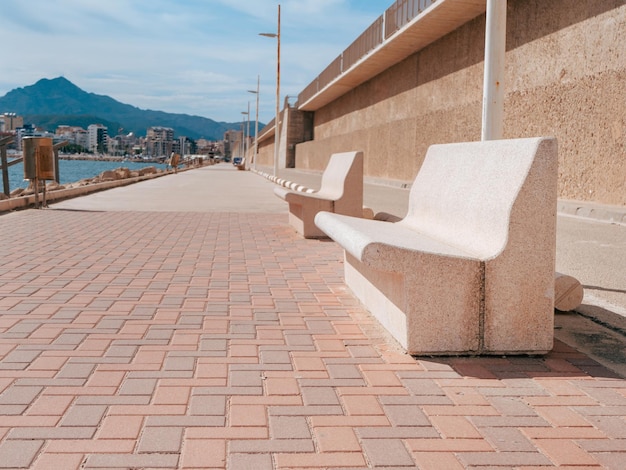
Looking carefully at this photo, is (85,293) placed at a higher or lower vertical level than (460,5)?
lower

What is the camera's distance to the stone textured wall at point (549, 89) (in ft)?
43.7

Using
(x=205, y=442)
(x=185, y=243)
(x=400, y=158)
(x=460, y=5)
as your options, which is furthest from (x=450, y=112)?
(x=205, y=442)

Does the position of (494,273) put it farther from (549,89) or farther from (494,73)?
(549,89)

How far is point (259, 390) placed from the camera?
121 inches

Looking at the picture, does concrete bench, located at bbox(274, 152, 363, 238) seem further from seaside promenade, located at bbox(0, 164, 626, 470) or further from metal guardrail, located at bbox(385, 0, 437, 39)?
metal guardrail, located at bbox(385, 0, 437, 39)

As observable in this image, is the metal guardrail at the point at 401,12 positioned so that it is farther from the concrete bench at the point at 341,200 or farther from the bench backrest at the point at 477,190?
the bench backrest at the point at 477,190

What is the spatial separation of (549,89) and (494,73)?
10710mm

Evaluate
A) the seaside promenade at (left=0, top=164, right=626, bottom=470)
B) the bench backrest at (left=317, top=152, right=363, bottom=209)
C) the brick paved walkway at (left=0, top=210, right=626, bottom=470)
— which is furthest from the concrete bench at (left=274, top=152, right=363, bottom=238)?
the brick paved walkway at (left=0, top=210, right=626, bottom=470)

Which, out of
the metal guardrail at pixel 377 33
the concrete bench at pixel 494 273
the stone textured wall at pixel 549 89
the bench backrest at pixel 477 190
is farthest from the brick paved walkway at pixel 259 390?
the metal guardrail at pixel 377 33

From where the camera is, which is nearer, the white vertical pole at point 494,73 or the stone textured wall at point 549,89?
the white vertical pole at point 494,73

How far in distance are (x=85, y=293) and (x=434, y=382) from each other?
2912 mm

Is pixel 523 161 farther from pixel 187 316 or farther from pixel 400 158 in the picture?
pixel 400 158

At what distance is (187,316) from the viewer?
445cm

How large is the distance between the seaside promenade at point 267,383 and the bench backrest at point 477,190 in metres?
0.73
